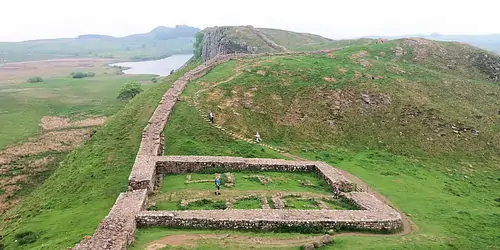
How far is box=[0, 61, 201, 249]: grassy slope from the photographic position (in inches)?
925

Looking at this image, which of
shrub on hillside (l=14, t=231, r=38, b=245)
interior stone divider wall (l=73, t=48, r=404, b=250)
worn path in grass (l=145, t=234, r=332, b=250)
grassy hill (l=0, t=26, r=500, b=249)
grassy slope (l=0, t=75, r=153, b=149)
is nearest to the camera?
interior stone divider wall (l=73, t=48, r=404, b=250)

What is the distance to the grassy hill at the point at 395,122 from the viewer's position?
2892cm

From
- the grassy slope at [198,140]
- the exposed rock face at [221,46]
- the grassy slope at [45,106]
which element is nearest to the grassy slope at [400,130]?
the grassy slope at [198,140]

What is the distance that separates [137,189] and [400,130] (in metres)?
30.1

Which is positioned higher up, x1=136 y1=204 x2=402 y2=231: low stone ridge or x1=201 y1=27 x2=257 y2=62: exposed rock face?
x1=201 y1=27 x2=257 y2=62: exposed rock face

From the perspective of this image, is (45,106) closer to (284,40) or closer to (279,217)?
(284,40)

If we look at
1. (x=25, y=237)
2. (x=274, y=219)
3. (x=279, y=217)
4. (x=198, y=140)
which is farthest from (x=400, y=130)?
(x=25, y=237)

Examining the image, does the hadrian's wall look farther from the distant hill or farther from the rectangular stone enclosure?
the distant hill

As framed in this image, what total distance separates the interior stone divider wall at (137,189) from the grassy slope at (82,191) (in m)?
1.54

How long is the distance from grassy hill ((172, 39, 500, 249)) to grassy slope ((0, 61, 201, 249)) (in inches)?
227

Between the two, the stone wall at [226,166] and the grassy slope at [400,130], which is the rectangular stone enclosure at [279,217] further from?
the grassy slope at [400,130]

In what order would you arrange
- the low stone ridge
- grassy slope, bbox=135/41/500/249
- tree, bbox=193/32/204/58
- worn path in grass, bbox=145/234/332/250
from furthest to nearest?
tree, bbox=193/32/204/58, grassy slope, bbox=135/41/500/249, the low stone ridge, worn path in grass, bbox=145/234/332/250

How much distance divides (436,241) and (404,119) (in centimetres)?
2589

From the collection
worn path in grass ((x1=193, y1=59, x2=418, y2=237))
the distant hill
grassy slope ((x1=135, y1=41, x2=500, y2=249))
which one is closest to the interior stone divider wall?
grassy slope ((x1=135, y1=41, x2=500, y2=249))
